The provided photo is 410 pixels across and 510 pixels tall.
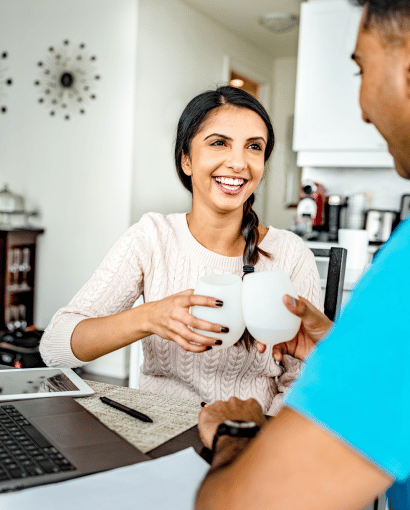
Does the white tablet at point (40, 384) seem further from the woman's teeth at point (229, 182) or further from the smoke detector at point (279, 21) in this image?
the smoke detector at point (279, 21)

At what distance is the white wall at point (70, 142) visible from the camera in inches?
145

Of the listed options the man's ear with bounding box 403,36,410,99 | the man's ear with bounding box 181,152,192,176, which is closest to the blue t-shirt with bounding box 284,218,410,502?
the man's ear with bounding box 403,36,410,99

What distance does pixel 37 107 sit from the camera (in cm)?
392

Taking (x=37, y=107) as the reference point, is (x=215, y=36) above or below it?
above

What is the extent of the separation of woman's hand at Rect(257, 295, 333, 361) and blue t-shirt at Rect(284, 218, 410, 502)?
1.32 feet

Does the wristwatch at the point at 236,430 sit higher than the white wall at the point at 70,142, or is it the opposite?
the white wall at the point at 70,142

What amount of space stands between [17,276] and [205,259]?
9.13 feet

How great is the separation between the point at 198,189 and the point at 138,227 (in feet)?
0.65

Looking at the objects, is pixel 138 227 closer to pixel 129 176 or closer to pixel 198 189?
pixel 198 189

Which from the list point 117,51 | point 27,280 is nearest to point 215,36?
point 117,51

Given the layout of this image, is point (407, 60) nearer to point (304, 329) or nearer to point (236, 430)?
point (236, 430)

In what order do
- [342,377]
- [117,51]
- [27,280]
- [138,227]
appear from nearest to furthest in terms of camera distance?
[342,377]
[138,227]
[117,51]
[27,280]

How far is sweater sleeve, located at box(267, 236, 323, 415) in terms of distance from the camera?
1290 millimetres

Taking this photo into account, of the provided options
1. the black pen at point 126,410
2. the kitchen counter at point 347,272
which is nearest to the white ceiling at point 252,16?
the kitchen counter at point 347,272
